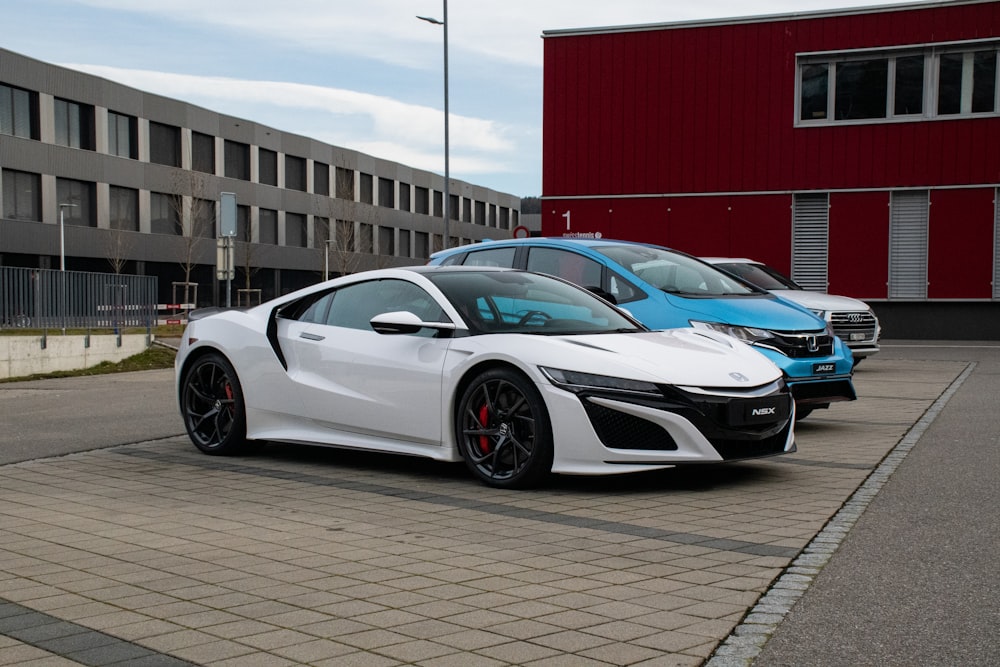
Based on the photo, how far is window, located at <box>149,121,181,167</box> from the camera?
5728cm

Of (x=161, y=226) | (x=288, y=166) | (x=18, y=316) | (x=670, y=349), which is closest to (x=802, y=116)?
(x=18, y=316)

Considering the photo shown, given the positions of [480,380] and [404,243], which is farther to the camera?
[404,243]

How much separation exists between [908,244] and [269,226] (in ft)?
155

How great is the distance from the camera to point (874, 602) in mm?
4301

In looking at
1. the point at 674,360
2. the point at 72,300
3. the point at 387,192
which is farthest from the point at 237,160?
the point at 674,360

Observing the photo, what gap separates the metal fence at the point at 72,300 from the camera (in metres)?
20.9

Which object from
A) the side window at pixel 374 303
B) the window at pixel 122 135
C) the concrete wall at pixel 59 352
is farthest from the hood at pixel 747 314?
the window at pixel 122 135

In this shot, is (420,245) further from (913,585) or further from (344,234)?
(913,585)

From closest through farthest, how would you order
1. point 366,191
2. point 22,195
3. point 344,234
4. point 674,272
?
point 674,272 < point 22,195 < point 344,234 < point 366,191

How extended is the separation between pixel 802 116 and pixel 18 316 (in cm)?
1788

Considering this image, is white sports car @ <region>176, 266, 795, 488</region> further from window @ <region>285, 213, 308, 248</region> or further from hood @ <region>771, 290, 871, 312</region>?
window @ <region>285, 213, 308, 248</region>

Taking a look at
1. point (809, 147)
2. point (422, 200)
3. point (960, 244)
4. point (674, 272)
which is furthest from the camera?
point (422, 200)

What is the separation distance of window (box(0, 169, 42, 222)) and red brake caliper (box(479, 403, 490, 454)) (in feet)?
152

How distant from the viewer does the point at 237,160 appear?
64688 mm
